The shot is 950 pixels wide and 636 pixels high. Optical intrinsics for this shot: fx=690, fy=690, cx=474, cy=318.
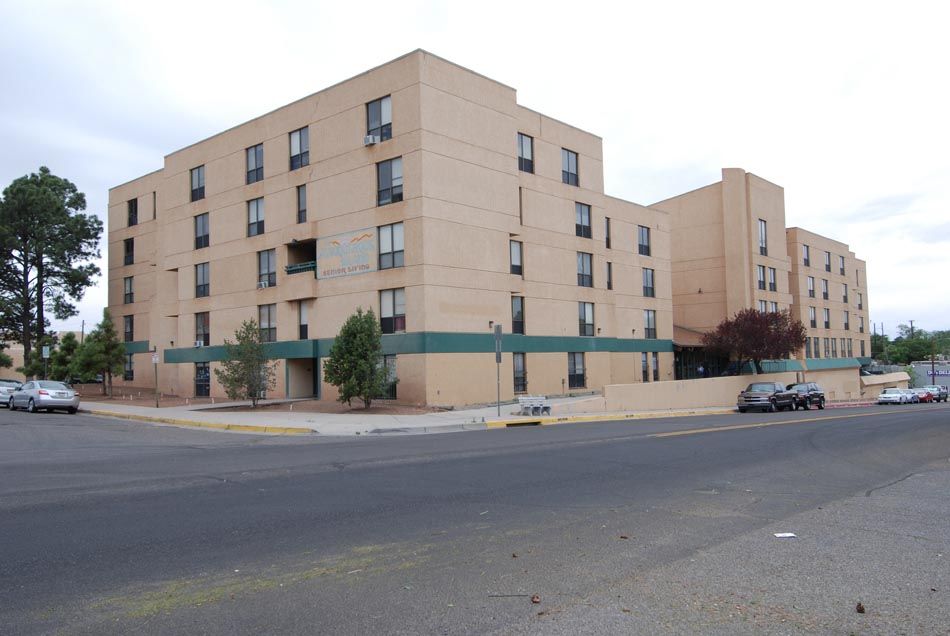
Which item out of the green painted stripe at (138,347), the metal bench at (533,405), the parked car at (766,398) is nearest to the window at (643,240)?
the parked car at (766,398)

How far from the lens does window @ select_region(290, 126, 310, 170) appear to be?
3594 cm

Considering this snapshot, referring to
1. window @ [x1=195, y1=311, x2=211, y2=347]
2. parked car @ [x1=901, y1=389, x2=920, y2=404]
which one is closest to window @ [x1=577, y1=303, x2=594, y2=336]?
window @ [x1=195, y1=311, x2=211, y2=347]

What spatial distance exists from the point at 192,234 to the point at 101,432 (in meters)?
23.4

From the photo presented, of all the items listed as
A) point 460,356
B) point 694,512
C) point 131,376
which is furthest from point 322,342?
point 694,512

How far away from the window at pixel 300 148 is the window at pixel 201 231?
8.59 m

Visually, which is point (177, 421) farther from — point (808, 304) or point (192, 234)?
point (808, 304)

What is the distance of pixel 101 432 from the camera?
21.7 m

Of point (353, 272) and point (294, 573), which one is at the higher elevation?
point (353, 272)

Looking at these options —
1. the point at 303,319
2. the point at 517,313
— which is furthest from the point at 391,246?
the point at 517,313

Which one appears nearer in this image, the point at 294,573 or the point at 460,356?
the point at 294,573

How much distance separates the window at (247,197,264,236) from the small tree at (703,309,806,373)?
1212 inches

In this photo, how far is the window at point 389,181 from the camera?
31719mm

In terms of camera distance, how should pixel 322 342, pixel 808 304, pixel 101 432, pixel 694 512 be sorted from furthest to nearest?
pixel 808 304
pixel 322 342
pixel 101 432
pixel 694 512

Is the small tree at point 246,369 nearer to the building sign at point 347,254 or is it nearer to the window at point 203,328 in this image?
the building sign at point 347,254
